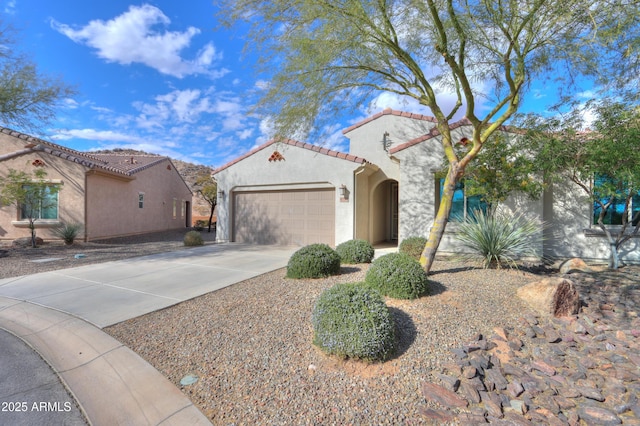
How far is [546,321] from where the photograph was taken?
4.20m

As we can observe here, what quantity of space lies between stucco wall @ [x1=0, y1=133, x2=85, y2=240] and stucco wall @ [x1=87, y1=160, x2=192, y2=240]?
0.40 metres

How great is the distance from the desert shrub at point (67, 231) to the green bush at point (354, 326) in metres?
13.9

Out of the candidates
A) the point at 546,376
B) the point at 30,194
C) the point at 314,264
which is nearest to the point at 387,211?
the point at 314,264

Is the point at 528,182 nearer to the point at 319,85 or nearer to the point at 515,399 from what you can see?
the point at 319,85

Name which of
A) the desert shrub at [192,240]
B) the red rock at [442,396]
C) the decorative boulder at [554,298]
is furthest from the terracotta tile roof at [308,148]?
the red rock at [442,396]

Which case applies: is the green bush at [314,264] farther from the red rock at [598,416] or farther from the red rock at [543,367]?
the red rock at [598,416]

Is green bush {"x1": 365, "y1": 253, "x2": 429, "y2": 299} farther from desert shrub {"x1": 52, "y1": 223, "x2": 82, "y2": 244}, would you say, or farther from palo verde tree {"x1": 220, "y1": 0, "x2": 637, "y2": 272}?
desert shrub {"x1": 52, "y1": 223, "x2": 82, "y2": 244}

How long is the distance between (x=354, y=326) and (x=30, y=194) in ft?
49.1

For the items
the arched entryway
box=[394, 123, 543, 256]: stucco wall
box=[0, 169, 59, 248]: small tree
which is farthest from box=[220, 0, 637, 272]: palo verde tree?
box=[0, 169, 59, 248]: small tree

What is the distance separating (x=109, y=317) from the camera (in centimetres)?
457

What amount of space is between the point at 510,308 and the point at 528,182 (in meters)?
4.71

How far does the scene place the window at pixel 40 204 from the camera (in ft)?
39.5

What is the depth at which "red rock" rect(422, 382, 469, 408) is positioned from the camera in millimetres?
2732

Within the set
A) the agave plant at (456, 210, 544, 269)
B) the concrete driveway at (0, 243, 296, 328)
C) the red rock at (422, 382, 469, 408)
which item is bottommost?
the red rock at (422, 382, 469, 408)
